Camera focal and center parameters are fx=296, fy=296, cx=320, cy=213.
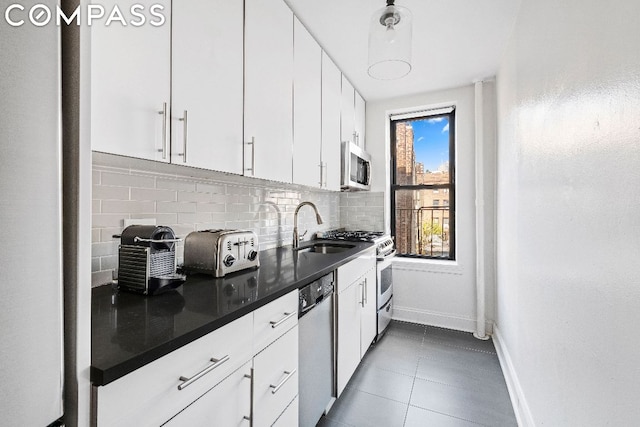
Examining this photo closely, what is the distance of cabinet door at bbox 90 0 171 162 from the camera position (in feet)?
2.91

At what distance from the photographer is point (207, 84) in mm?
1262

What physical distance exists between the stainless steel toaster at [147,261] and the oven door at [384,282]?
193 centimetres

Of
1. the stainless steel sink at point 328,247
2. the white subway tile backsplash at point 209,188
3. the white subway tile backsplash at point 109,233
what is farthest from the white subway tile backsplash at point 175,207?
the stainless steel sink at point 328,247

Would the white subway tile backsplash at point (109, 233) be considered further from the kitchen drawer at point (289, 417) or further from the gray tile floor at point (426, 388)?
the gray tile floor at point (426, 388)

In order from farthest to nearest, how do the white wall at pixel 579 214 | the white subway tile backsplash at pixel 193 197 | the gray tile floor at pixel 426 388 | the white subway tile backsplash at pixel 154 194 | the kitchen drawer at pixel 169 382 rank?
the gray tile floor at pixel 426 388, the white subway tile backsplash at pixel 193 197, the white subway tile backsplash at pixel 154 194, the white wall at pixel 579 214, the kitchen drawer at pixel 169 382

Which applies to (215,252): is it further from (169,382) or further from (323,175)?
(323,175)

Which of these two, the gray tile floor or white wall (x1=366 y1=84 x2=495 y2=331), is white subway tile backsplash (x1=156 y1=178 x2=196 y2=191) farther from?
white wall (x1=366 y1=84 x2=495 y2=331)

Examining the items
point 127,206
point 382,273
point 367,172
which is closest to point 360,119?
point 367,172

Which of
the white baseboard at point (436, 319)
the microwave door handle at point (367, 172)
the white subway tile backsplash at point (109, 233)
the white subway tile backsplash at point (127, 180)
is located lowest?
the white baseboard at point (436, 319)

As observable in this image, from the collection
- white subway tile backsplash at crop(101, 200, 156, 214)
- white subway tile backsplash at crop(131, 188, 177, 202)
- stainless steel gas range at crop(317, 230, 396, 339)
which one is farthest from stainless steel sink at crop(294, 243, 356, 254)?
white subway tile backsplash at crop(101, 200, 156, 214)

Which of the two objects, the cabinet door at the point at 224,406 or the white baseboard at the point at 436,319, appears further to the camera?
the white baseboard at the point at 436,319

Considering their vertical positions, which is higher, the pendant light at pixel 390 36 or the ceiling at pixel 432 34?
the ceiling at pixel 432 34

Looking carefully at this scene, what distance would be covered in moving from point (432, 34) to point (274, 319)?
2247 millimetres

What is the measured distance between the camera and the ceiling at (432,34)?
188 centimetres
